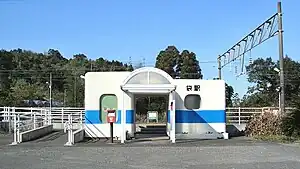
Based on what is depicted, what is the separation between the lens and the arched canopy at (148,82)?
22.5 meters

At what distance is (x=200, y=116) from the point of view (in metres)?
24.1

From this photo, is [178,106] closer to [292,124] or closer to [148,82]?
[148,82]

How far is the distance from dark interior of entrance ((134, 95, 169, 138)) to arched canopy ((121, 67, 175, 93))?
2.77m

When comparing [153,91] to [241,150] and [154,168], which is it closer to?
[241,150]

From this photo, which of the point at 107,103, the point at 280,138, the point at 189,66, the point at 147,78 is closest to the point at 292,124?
the point at 280,138

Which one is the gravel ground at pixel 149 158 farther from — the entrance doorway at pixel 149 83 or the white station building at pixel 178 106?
the white station building at pixel 178 106

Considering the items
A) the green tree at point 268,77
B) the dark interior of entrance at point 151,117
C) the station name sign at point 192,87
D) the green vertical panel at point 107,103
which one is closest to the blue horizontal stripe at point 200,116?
the station name sign at point 192,87

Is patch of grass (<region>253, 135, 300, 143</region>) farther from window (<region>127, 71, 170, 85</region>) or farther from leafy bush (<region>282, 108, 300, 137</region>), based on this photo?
window (<region>127, 71, 170, 85</region>)

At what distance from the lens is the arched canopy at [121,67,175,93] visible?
22.5m

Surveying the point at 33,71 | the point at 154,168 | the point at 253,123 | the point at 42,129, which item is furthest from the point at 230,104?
the point at 33,71

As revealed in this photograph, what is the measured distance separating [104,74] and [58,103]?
58707 mm

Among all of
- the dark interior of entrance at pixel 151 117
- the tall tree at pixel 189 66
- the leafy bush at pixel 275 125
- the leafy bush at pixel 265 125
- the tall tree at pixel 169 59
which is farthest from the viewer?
the tall tree at pixel 169 59

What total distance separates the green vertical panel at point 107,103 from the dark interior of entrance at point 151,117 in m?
1.64

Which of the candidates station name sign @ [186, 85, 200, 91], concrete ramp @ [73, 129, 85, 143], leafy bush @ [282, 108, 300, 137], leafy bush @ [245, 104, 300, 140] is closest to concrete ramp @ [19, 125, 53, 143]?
concrete ramp @ [73, 129, 85, 143]
